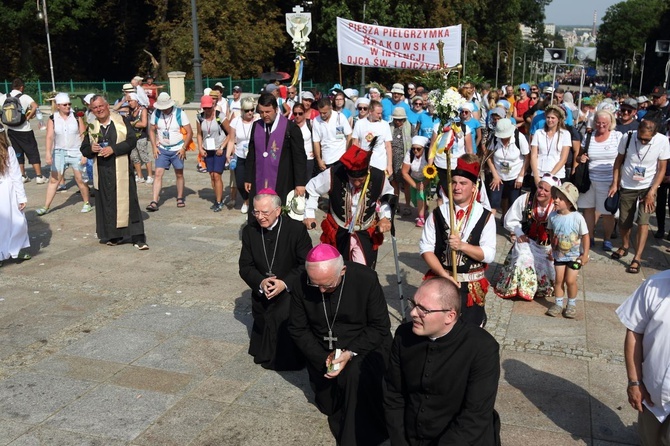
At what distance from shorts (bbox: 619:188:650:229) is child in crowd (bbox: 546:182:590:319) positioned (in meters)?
1.86

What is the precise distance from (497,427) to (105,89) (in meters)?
30.9

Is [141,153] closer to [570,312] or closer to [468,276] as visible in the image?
[570,312]

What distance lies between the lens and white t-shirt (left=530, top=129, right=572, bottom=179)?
29.6ft

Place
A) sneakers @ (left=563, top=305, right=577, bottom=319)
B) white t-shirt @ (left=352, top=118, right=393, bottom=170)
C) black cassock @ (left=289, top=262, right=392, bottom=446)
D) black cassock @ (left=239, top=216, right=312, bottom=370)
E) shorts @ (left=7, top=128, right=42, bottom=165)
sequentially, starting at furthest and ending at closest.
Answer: shorts @ (left=7, top=128, right=42, bottom=165)
white t-shirt @ (left=352, top=118, right=393, bottom=170)
sneakers @ (left=563, top=305, right=577, bottom=319)
black cassock @ (left=239, top=216, right=312, bottom=370)
black cassock @ (left=289, top=262, right=392, bottom=446)

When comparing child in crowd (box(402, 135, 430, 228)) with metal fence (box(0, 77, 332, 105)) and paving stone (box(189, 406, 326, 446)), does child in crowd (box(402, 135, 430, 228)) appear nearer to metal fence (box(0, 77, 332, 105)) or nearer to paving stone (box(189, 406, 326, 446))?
paving stone (box(189, 406, 326, 446))

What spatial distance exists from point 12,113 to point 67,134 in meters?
2.21

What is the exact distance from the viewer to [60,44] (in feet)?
137

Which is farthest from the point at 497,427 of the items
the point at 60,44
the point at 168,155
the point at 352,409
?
the point at 60,44

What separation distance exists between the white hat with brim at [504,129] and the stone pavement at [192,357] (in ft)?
4.88

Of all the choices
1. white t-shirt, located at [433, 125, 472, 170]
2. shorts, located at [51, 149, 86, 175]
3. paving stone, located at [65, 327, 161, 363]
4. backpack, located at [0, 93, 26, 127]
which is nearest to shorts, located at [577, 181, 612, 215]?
white t-shirt, located at [433, 125, 472, 170]

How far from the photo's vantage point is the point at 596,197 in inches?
351

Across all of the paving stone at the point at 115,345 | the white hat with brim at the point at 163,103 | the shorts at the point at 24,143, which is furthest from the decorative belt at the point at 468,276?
the shorts at the point at 24,143

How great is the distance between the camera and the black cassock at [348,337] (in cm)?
446

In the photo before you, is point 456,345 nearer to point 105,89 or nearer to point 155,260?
point 155,260
